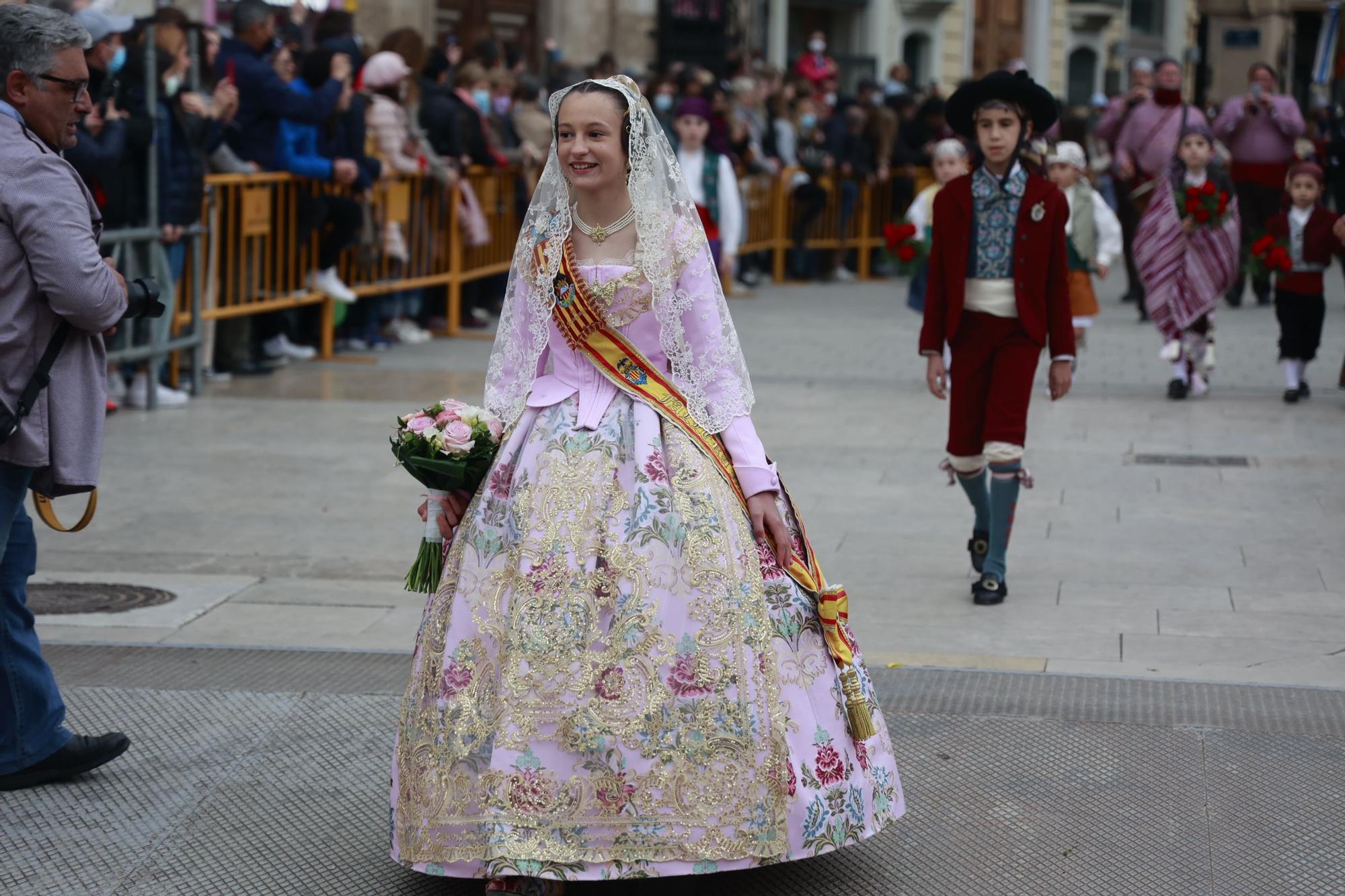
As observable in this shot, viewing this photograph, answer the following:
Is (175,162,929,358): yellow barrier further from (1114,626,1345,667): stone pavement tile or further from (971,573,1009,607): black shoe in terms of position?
(1114,626,1345,667): stone pavement tile

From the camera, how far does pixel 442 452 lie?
412cm

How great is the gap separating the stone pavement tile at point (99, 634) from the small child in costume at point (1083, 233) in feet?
22.7

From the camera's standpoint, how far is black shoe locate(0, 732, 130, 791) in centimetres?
468

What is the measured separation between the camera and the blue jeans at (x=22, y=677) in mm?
4570

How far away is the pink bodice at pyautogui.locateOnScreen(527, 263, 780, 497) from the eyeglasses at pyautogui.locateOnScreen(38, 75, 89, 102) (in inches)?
51.9

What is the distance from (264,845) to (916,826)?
5.04 ft

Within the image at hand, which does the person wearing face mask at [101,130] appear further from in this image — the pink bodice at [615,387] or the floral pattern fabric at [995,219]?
the pink bodice at [615,387]

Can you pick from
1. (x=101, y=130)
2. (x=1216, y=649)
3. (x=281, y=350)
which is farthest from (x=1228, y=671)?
(x=281, y=350)

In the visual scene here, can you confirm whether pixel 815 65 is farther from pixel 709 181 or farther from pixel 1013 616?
pixel 1013 616

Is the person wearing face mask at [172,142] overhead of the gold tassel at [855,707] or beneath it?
overhead

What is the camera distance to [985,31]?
142 feet

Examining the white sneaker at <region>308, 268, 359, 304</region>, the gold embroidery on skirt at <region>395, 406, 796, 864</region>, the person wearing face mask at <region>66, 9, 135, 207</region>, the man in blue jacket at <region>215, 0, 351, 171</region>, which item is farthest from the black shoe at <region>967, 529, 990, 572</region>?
the white sneaker at <region>308, 268, 359, 304</region>

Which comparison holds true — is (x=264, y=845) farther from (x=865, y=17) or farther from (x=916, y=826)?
(x=865, y=17)

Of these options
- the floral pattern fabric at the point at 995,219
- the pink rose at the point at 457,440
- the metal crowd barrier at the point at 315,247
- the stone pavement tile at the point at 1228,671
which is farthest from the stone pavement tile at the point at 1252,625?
the metal crowd barrier at the point at 315,247
